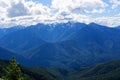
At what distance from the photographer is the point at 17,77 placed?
38.2 meters

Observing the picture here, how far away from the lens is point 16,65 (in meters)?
38.7

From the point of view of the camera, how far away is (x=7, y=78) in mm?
38844

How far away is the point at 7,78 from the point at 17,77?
146cm

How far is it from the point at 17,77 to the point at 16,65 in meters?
1.49

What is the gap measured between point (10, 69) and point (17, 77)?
142 centimetres

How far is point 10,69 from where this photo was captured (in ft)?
127

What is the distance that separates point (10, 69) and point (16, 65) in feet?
2.98

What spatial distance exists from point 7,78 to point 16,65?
1.97 meters
